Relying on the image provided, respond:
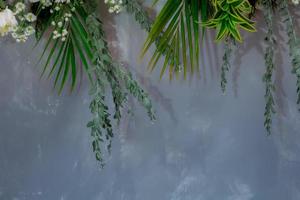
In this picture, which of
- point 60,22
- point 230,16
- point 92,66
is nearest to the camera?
point 230,16

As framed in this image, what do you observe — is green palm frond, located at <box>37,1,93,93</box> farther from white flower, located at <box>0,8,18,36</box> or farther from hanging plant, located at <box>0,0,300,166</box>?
white flower, located at <box>0,8,18,36</box>

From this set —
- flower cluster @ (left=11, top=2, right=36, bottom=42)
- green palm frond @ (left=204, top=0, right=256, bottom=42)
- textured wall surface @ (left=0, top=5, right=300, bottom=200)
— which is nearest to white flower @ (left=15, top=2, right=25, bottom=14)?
flower cluster @ (left=11, top=2, right=36, bottom=42)

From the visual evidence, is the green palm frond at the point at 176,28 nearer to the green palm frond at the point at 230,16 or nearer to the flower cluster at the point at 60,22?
the green palm frond at the point at 230,16

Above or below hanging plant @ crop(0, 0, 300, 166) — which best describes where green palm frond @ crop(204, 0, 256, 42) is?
above

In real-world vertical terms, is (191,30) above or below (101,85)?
above

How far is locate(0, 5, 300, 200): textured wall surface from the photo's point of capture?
1.56 meters

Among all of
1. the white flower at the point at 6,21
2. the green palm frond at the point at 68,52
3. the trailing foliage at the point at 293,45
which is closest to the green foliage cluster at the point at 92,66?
the green palm frond at the point at 68,52

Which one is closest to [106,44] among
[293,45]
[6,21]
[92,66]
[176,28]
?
[92,66]

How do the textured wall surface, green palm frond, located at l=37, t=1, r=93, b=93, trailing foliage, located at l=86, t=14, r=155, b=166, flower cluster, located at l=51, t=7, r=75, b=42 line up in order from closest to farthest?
trailing foliage, located at l=86, t=14, r=155, b=166 → flower cluster, located at l=51, t=7, r=75, b=42 → green palm frond, located at l=37, t=1, r=93, b=93 → the textured wall surface

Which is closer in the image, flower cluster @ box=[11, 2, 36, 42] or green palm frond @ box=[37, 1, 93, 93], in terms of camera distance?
flower cluster @ box=[11, 2, 36, 42]

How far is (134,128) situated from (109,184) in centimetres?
24

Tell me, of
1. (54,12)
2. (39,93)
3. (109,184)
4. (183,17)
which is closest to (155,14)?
(183,17)

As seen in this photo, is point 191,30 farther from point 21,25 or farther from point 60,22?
point 21,25

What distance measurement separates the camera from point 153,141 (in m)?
1.60
